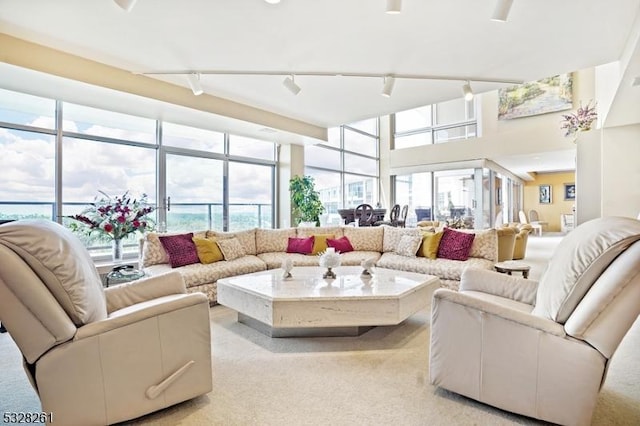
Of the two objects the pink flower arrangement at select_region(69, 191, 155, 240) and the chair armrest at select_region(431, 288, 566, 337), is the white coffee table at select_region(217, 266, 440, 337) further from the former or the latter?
the pink flower arrangement at select_region(69, 191, 155, 240)

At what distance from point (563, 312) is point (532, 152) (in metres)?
7.67

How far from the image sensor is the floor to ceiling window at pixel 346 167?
864cm

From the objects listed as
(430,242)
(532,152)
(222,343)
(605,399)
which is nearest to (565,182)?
(532,152)

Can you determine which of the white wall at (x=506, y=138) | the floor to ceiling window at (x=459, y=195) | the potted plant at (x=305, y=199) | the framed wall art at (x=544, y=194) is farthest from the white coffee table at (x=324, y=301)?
the framed wall art at (x=544, y=194)

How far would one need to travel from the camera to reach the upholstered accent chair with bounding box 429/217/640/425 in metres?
1.46

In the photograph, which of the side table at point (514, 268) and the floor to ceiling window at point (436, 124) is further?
the floor to ceiling window at point (436, 124)

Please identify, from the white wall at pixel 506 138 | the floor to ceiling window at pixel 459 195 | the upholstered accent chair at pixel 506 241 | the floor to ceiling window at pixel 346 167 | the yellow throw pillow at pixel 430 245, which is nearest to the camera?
the yellow throw pillow at pixel 430 245

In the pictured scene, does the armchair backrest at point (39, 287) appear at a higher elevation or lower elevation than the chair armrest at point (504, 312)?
higher

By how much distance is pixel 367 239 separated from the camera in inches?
190

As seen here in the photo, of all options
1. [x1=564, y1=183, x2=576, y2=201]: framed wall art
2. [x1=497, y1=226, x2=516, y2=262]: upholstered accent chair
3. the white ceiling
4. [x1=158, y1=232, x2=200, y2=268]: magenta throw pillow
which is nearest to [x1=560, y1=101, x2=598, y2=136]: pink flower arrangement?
the white ceiling

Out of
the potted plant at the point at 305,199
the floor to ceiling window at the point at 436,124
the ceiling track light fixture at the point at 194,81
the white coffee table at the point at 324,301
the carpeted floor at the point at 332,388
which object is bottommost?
the carpeted floor at the point at 332,388

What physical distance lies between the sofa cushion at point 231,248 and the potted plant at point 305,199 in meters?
2.62

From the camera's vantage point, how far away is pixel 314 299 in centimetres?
253

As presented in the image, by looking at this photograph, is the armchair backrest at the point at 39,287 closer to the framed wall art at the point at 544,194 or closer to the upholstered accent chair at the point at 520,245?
the upholstered accent chair at the point at 520,245
